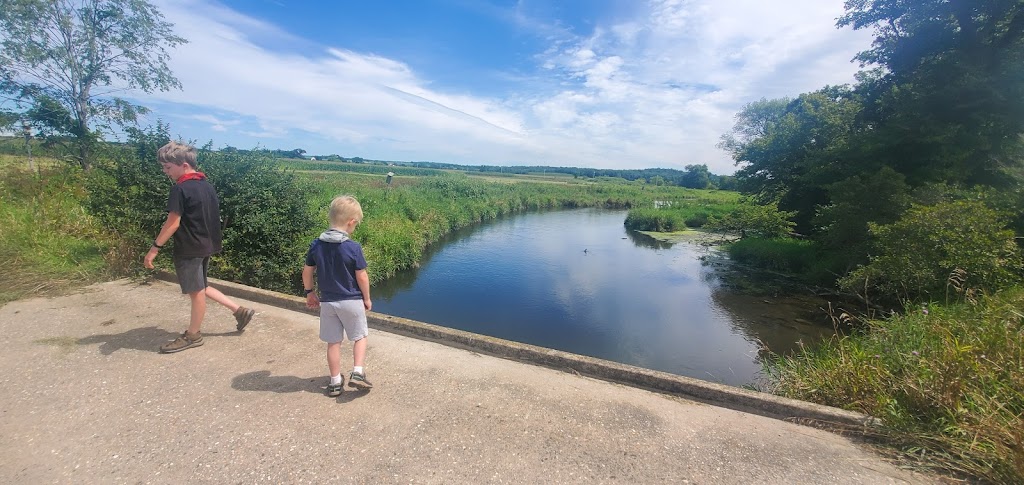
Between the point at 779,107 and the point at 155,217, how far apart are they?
4044 cm

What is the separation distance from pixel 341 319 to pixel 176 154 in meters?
2.19

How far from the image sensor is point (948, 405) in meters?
2.85

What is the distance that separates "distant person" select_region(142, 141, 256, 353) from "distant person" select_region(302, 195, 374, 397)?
1399mm

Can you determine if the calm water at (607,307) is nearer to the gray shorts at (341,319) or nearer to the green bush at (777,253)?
the green bush at (777,253)

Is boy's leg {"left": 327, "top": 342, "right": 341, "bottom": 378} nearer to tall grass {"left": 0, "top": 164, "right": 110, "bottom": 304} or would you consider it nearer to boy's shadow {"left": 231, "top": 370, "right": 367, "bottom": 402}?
boy's shadow {"left": 231, "top": 370, "right": 367, "bottom": 402}

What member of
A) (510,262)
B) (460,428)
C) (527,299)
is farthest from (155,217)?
(510,262)

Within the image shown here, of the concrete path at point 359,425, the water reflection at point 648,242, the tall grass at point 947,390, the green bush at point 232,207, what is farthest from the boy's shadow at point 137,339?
the water reflection at point 648,242

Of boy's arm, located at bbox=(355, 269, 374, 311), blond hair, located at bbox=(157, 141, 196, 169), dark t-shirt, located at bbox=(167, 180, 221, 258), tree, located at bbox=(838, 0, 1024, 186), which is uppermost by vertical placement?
tree, located at bbox=(838, 0, 1024, 186)

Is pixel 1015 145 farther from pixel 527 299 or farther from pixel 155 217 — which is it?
pixel 155 217

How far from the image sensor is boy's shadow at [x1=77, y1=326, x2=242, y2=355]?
381 centimetres

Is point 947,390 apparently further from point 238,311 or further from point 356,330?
point 238,311

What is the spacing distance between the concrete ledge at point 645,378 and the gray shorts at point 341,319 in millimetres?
1391

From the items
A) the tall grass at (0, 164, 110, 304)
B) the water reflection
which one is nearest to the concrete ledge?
the tall grass at (0, 164, 110, 304)

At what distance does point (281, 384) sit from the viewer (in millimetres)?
3285
